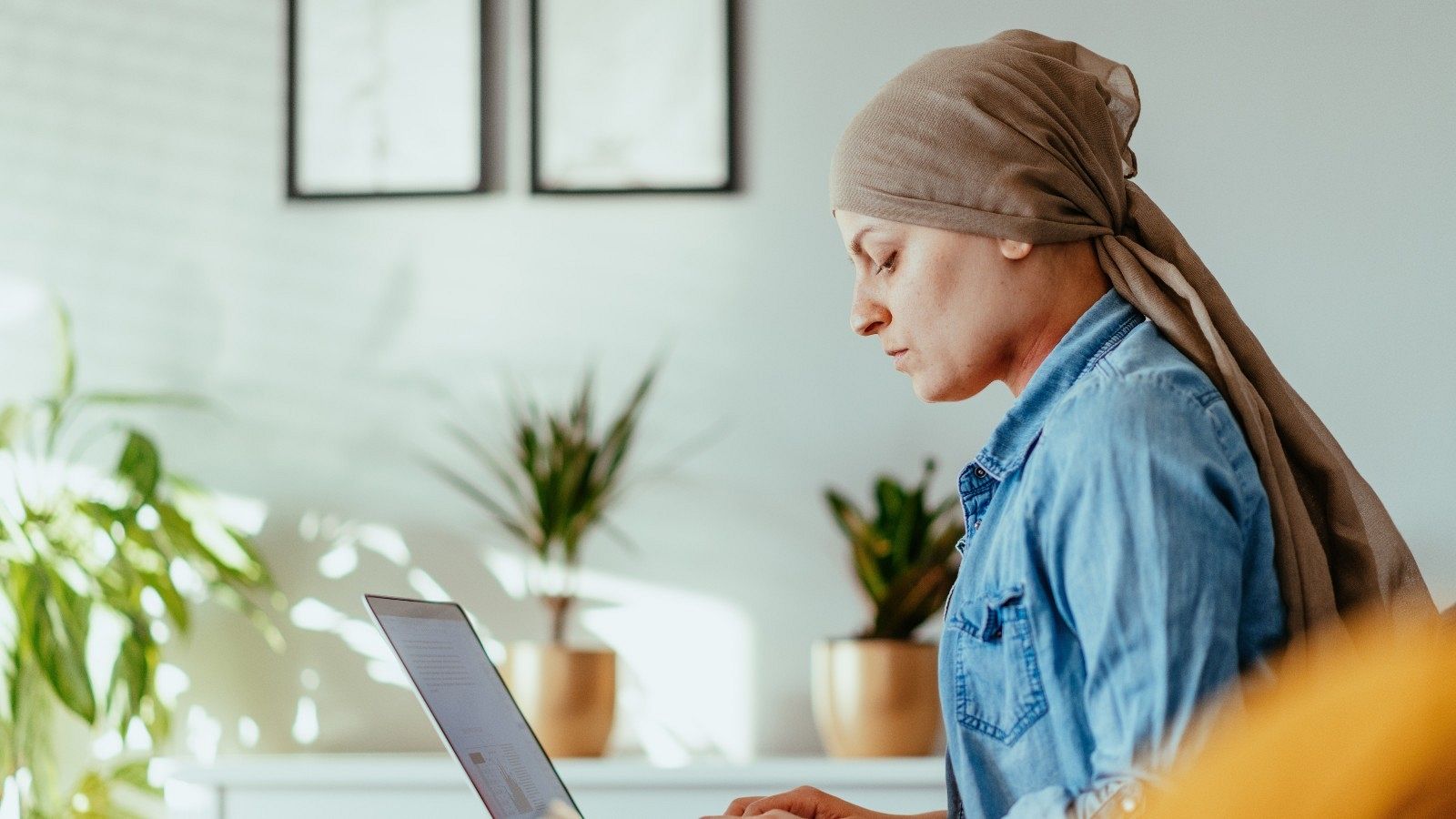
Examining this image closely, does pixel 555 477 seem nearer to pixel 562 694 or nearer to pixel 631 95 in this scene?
pixel 562 694

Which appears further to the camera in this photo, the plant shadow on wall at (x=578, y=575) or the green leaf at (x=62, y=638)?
the plant shadow on wall at (x=578, y=575)

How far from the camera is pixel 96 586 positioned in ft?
7.61

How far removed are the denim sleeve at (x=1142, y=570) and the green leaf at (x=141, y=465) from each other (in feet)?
5.96

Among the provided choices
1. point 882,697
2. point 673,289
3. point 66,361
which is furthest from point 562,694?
point 66,361

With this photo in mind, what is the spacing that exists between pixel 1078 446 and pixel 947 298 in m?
0.23

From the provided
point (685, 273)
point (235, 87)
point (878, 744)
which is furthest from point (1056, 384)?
point (235, 87)

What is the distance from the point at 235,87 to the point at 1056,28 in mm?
1590

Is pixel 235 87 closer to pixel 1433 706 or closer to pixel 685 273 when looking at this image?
pixel 685 273

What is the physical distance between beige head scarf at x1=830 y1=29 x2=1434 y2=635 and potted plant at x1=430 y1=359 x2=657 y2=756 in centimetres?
123

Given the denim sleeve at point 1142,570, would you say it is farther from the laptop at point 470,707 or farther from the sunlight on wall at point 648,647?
the sunlight on wall at point 648,647

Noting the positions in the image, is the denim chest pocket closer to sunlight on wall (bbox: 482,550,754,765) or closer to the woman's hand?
the woman's hand

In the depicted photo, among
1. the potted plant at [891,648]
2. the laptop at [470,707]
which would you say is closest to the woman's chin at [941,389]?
the laptop at [470,707]

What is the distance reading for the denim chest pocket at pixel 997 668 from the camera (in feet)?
3.31

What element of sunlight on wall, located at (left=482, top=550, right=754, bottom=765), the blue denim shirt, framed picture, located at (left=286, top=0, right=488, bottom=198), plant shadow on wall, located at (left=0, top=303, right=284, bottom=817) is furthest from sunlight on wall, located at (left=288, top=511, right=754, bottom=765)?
the blue denim shirt
